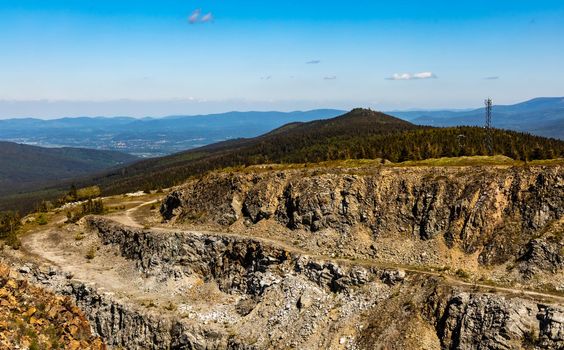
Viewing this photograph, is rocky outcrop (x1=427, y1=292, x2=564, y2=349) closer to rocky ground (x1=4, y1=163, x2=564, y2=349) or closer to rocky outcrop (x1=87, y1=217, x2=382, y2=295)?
rocky ground (x1=4, y1=163, x2=564, y2=349)

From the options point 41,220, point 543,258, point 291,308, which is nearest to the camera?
point 543,258

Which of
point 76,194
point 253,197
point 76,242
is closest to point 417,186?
point 253,197

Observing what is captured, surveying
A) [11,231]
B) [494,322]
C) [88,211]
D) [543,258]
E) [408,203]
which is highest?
[408,203]

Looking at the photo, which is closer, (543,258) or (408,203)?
(543,258)

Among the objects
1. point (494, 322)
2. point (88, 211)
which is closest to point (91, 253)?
point (88, 211)

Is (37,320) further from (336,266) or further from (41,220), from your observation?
(41,220)

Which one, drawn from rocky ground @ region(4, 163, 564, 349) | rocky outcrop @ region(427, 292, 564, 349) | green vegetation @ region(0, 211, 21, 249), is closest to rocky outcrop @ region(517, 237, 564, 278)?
rocky ground @ region(4, 163, 564, 349)

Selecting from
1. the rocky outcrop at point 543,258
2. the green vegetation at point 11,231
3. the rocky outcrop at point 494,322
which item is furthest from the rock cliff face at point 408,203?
the green vegetation at point 11,231
